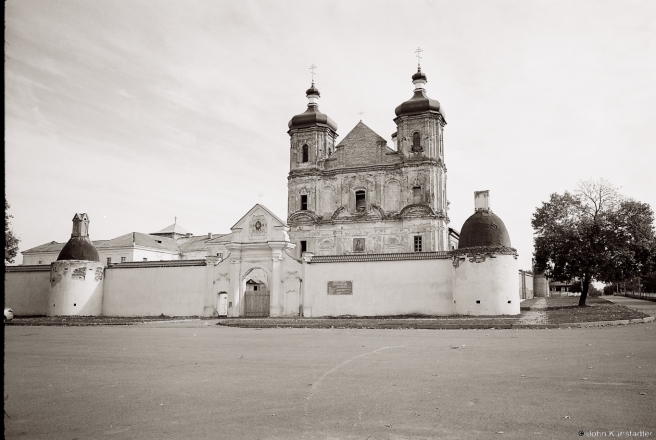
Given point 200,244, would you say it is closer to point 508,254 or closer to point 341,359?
point 508,254

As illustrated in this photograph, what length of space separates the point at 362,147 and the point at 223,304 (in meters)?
21.5

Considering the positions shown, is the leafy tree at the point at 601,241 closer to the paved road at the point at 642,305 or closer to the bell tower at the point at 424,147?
the paved road at the point at 642,305

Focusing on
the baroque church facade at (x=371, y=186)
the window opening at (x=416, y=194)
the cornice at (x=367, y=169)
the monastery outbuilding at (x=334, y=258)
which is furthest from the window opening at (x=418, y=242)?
the cornice at (x=367, y=169)

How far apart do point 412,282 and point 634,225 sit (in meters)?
15.3

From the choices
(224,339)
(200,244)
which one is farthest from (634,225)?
(200,244)

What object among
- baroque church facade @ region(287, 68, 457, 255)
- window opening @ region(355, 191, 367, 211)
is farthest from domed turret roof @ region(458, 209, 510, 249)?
window opening @ region(355, 191, 367, 211)

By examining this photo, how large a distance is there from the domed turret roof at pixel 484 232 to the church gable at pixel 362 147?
18374 millimetres

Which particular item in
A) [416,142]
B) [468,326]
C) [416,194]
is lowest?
[468,326]

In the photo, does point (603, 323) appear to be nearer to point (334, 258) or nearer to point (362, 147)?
point (334, 258)

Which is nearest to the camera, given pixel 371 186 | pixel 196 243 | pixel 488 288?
pixel 488 288

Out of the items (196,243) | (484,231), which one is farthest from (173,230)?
(484,231)

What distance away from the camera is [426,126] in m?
46.4

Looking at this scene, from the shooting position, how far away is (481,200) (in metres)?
31.6

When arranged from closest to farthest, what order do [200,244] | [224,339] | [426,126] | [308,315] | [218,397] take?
[218,397] < [224,339] < [308,315] < [426,126] < [200,244]
